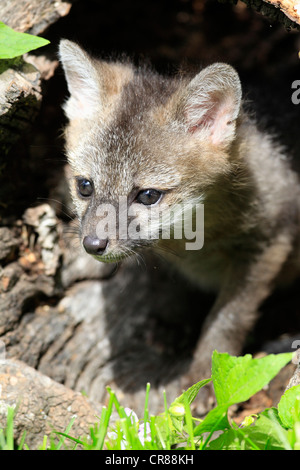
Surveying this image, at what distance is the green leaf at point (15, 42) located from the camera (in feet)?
8.86

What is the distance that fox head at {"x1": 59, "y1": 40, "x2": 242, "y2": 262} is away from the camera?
9.35ft

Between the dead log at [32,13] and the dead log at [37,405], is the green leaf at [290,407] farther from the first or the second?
the dead log at [32,13]

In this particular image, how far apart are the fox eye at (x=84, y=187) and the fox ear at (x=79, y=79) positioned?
44 cm

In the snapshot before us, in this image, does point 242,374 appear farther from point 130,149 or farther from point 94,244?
point 130,149

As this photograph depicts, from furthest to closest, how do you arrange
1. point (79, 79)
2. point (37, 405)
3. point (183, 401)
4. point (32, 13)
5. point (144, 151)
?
point (79, 79) < point (32, 13) < point (144, 151) < point (37, 405) < point (183, 401)

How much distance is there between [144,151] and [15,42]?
853mm

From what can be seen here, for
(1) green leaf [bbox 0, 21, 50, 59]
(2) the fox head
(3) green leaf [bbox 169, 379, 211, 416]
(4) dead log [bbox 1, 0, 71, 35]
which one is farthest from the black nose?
(4) dead log [bbox 1, 0, 71, 35]

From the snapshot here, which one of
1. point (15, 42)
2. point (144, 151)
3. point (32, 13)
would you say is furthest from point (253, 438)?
point (32, 13)

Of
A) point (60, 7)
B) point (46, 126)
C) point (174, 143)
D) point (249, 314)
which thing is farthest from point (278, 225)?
point (60, 7)

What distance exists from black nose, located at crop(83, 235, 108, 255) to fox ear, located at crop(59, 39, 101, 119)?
0.90m

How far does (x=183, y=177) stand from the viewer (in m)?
2.93

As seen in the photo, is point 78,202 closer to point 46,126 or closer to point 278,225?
point 46,126

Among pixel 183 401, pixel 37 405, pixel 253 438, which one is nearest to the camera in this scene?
pixel 253 438

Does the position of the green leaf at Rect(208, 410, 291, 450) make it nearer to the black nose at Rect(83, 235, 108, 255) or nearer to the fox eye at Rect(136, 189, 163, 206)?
the black nose at Rect(83, 235, 108, 255)
